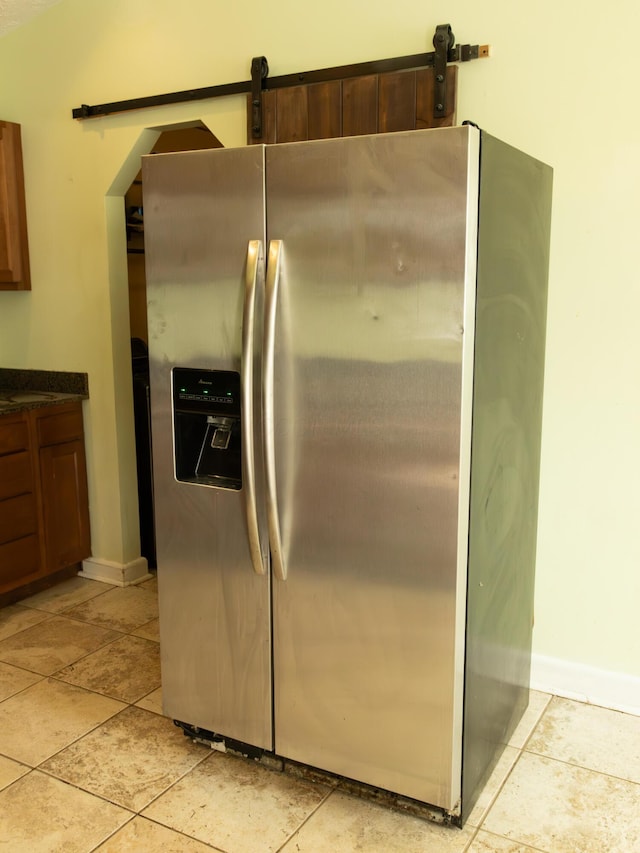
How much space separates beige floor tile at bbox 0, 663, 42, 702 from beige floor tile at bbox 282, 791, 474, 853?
1258 mm

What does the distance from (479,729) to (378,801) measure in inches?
13.6

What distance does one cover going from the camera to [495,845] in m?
1.99

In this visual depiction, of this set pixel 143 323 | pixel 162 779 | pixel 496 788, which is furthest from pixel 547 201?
pixel 143 323

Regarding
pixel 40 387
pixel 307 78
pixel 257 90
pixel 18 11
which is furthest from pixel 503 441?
pixel 18 11

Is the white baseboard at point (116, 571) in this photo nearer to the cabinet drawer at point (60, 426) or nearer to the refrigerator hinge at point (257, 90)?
the cabinet drawer at point (60, 426)

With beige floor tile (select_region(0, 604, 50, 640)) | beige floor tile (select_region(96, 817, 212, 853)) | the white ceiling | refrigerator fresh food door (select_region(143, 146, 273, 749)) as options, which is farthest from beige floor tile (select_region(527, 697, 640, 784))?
the white ceiling

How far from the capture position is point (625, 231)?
93.8 inches

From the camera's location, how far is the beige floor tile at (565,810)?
2.00 m

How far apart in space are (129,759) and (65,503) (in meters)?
1.57

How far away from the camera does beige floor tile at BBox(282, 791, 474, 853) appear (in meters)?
1.98

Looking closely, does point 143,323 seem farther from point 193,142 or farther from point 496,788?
point 496,788

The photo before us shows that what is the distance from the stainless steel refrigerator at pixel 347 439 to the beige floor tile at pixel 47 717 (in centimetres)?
46

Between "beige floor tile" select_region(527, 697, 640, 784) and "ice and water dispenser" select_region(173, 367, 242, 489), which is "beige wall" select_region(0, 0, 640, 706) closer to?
"beige floor tile" select_region(527, 697, 640, 784)

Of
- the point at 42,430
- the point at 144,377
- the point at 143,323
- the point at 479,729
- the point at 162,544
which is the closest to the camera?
the point at 479,729
